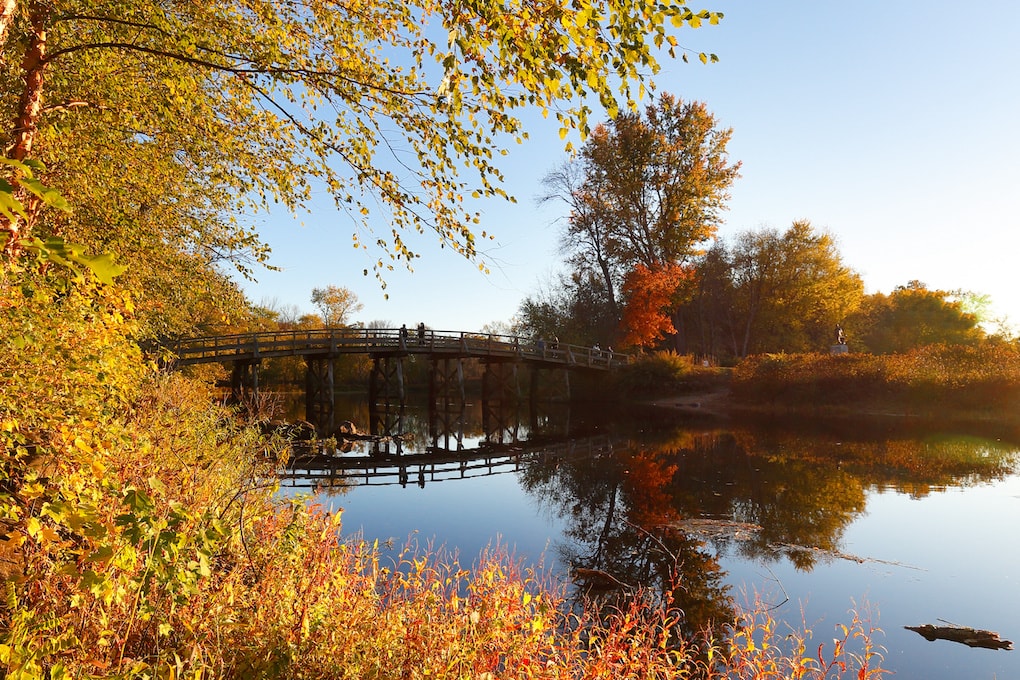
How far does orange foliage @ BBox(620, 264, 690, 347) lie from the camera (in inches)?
1190

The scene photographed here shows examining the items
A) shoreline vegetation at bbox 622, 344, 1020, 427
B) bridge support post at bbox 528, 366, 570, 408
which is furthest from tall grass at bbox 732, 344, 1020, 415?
bridge support post at bbox 528, 366, 570, 408

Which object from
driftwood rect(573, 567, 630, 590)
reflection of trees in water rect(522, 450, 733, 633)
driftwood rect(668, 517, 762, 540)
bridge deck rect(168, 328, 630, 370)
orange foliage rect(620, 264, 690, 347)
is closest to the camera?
reflection of trees in water rect(522, 450, 733, 633)

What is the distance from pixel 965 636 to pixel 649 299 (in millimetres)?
25980

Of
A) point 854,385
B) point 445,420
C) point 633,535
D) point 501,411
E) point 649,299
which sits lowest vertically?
point 633,535

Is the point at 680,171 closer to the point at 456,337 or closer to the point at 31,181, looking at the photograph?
the point at 456,337

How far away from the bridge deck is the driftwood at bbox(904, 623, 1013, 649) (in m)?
21.8

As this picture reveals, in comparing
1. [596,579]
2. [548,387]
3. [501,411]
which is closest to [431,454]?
[596,579]

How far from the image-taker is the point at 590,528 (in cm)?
884

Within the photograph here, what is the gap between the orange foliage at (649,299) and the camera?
30.2 meters

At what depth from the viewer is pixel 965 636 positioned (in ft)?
17.2

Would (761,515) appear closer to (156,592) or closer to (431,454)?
(156,592)

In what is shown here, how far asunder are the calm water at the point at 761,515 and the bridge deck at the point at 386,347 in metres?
8.40

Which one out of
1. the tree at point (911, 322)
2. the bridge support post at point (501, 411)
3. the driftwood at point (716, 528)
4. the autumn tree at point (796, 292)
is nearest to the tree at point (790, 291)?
the autumn tree at point (796, 292)

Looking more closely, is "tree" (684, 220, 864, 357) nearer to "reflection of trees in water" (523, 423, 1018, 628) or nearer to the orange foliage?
the orange foliage
